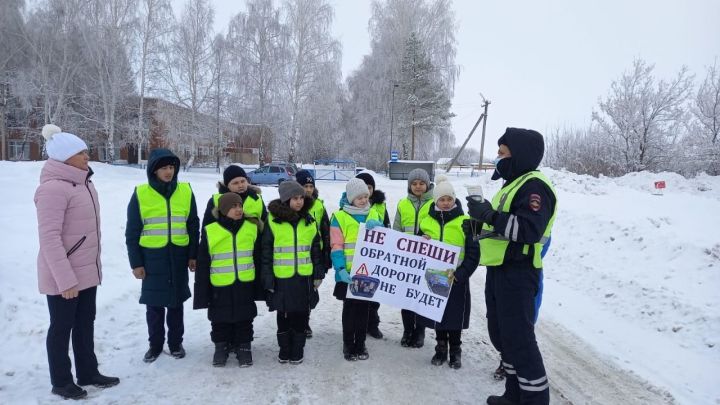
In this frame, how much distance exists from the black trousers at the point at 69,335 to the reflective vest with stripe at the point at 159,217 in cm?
67

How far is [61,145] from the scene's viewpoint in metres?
3.47

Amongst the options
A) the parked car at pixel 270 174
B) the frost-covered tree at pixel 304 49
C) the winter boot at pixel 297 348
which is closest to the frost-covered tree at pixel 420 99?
the frost-covered tree at pixel 304 49

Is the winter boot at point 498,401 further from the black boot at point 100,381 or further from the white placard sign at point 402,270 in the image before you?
the black boot at point 100,381

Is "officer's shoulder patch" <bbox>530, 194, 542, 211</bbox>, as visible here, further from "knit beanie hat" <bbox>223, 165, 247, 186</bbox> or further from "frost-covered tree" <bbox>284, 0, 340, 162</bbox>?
"frost-covered tree" <bbox>284, 0, 340, 162</bbox>

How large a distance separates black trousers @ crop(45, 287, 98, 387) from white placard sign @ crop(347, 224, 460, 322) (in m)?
2.36

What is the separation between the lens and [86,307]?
3.67 meters

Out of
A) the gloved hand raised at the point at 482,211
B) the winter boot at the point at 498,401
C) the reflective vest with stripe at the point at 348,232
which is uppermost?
the gloved hand raised at the point at 482,211

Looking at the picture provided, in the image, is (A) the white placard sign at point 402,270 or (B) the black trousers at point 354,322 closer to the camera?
(A) the white placard sign at point 402,270

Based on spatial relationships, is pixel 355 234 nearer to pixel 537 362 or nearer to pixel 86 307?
pixel 537 362

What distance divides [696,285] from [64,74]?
3362cm

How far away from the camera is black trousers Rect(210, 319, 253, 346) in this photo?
420cm

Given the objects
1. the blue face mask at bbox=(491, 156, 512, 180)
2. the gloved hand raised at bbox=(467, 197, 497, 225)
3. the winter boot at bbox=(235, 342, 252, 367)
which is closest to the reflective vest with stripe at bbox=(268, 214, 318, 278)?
the winter boot at bbox=(235, 342, 252, 367)

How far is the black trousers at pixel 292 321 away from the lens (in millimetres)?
4285

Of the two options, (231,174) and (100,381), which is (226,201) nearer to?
(231,174)
